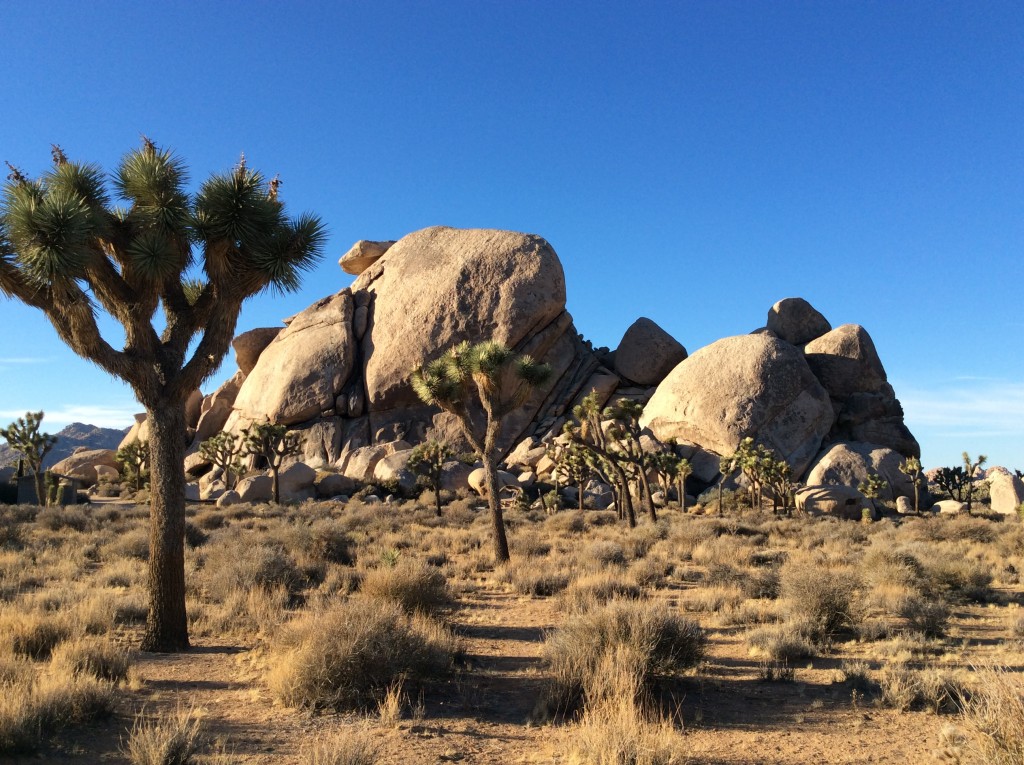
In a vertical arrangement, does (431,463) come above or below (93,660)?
above

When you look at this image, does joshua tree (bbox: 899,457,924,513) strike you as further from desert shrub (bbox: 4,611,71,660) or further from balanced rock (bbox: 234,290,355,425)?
desert shrub (bbox: 4,611,71,660)

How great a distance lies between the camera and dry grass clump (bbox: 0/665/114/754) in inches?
205

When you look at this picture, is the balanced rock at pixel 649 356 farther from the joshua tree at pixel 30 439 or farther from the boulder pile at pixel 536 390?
→ the joshua tree at pixel 30 439

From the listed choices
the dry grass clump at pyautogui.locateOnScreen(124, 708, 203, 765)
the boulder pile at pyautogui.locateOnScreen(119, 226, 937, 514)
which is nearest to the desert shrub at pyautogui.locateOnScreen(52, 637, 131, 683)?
the dry grass clump at pyautogui.locateOnScreen(124, 708, 203, 765)

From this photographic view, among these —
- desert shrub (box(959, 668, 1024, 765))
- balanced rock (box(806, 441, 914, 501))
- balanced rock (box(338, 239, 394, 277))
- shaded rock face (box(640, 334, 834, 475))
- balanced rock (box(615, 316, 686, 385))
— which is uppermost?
balanced rock (box(338, 239, 394, 277))

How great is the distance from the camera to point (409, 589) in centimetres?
1045

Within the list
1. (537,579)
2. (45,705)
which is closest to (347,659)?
(45,705)

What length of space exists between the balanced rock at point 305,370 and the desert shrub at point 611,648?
4781cm

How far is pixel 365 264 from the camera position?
213 ft

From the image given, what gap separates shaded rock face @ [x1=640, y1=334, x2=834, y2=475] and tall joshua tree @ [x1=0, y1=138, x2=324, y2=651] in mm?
41716

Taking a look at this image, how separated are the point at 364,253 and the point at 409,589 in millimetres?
56280

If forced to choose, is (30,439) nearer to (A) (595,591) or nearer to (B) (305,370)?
(B) (305,370)

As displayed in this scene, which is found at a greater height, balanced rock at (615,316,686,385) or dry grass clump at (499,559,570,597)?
balanced rock at (615,316,686,385)

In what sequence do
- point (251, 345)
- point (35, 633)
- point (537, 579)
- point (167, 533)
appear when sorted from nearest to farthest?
point (35, 633)
point (167, 533)
point (537, 579)
point (251, 345)
